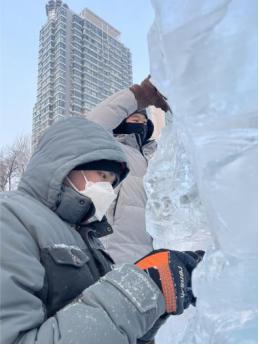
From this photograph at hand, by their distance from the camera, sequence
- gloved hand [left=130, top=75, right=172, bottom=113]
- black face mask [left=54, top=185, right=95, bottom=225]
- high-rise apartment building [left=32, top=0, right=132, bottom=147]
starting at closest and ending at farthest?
black face mask [left=54, top=185, right=95, bottom=225], gloved hand [left=130, top=75, right=172, bottom=113], high-rise apartment building [left=32, top=0, right=132, bottom=147]

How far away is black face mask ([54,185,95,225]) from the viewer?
1.00 metres

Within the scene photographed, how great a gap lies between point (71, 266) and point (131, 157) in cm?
98

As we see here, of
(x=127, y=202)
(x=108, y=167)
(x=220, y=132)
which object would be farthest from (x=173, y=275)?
(x=127, y=202)

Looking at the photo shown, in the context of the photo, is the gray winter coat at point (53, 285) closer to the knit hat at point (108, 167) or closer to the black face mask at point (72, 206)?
the black face mask at point (72, 206)

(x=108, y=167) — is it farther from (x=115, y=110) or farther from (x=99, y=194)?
(x=115, y=110)

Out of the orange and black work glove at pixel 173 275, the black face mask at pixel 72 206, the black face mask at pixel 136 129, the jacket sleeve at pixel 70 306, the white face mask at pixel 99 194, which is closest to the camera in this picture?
the jacket sleeve at pixel 70 306

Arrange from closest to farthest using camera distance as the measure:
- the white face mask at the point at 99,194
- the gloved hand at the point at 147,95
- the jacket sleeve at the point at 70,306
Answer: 1. the jacket sleeve at the point at 70,306
2. the white face mask at the point at 99,194
3. the gloved hand at the point at 147,95

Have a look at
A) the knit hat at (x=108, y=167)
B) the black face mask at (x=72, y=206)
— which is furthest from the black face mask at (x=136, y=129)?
the black face mask at (x=72, y=206)

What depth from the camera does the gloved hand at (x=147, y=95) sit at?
1716mm

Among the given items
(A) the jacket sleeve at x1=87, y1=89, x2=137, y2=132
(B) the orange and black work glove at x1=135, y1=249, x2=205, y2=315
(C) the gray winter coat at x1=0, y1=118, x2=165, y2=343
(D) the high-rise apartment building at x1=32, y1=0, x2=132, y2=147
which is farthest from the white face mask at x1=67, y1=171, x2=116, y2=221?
(D) the high-rise apartment building at x1=32, y1=0, x2=132, y2=147

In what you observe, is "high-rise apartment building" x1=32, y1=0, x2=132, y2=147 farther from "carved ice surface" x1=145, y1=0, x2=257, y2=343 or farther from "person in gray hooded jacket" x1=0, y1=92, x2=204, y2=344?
"carved ice surface" x1=145, y1=0, x2=257, y2=343

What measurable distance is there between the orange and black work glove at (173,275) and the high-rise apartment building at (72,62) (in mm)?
19405

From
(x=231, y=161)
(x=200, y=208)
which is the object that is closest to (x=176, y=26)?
(x=231, y=161)

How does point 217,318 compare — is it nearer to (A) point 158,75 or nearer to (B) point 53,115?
(A) point 158,75
